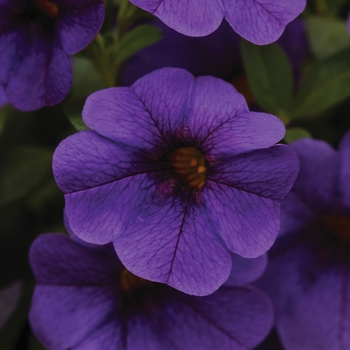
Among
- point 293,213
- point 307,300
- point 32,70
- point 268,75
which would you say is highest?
point 32,70

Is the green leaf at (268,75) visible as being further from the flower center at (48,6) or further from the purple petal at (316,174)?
the flower center at (48,6)

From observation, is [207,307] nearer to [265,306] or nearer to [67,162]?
[265,306]

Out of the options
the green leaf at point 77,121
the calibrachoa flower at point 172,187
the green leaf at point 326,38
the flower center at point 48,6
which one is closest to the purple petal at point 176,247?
the calibrachoa flower at point 172,187

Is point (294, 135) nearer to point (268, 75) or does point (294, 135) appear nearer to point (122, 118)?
point (268, 75)

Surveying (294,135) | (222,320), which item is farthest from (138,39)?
(222,320)

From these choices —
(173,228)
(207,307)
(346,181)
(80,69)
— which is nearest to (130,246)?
(173,228)

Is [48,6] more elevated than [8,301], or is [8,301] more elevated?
[48,6]

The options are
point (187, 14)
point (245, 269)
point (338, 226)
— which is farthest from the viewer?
point (338, 226)
